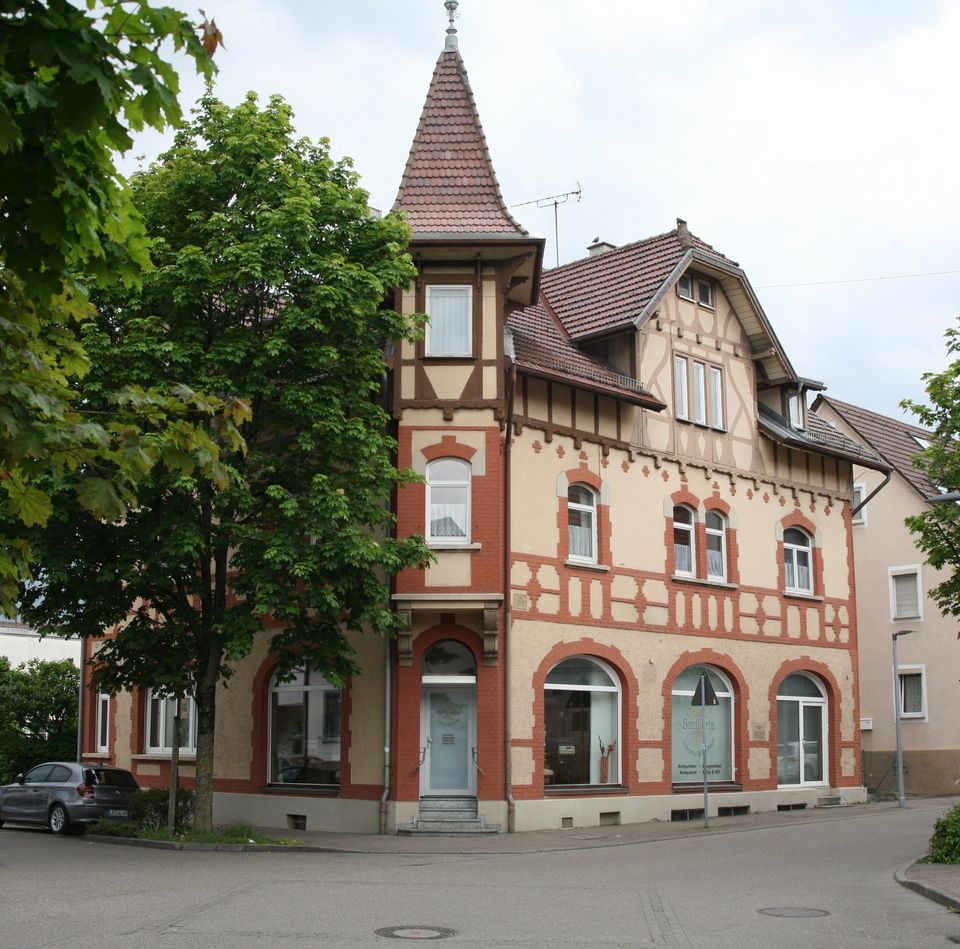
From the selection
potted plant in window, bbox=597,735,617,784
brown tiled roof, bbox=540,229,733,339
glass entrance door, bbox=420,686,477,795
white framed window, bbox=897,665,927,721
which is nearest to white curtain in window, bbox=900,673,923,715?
white framed window, bbox=897,665,927,721

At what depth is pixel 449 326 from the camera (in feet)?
78.8

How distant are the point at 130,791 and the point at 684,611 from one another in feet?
37.1

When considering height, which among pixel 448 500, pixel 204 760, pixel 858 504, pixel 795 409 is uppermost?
pixel 795 409

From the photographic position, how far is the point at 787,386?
31172 mm

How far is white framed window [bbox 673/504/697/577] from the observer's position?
2778 cm

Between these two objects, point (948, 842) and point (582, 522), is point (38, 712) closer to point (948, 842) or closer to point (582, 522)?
point (582, 522)

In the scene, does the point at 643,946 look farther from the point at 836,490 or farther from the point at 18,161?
the point at 836,490

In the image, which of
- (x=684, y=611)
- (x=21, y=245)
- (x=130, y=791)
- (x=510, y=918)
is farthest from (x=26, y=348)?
(x=684, y=611)

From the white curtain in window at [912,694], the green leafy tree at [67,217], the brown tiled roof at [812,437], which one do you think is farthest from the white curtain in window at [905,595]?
the green leafy tree at [67,217]

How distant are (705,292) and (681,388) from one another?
2567 mm

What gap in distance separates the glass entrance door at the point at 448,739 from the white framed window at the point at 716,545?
724 cm

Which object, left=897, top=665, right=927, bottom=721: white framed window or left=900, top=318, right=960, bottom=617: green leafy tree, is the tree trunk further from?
left=897, top=665, right=927, bottom=721: white framed window

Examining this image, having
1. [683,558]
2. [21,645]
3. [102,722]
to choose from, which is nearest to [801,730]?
[683,558]

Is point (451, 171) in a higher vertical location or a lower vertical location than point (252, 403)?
higher
